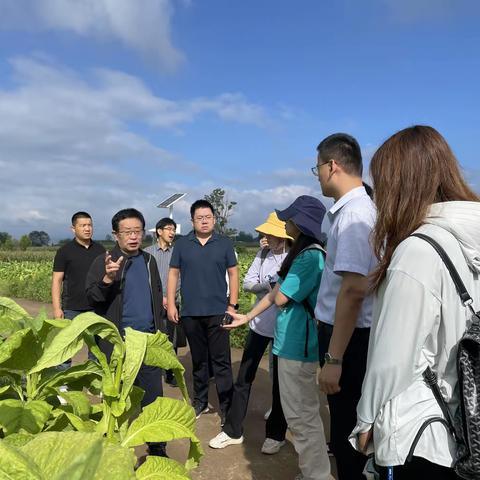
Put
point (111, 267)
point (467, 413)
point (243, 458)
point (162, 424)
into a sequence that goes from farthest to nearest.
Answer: point (243, 458)
point (111, 267)
point (467, 413)
point (162, 424)

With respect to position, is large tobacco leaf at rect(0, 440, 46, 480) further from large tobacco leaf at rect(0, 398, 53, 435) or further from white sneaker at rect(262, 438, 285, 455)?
white sneaker at rect(262, 438, 285, 455)

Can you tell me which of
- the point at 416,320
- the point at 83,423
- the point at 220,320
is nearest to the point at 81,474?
the point at 83,423

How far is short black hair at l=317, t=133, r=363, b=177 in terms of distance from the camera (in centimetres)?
259

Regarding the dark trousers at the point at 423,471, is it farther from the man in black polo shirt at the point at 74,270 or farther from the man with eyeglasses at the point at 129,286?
the man in black polo shirt at the point at 74,270

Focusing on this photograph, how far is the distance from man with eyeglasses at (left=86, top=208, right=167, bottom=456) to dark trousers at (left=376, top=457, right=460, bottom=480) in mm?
2123

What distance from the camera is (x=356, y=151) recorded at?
262 cm

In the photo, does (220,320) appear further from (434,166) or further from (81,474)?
(81,474)

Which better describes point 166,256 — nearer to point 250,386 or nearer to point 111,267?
point 250,386

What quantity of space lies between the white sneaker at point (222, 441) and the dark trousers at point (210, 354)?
0.54 meters

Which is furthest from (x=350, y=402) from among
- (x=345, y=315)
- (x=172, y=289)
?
(x=172, y=289)

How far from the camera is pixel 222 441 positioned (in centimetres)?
398

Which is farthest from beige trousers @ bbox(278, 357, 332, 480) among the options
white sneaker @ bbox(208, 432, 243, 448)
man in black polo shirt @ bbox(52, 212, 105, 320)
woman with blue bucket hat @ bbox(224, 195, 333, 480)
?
man in black polo shirt @ bbox(52, 212, 105, 320)

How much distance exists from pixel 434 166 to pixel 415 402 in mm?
722

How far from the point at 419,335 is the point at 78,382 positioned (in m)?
0.92
